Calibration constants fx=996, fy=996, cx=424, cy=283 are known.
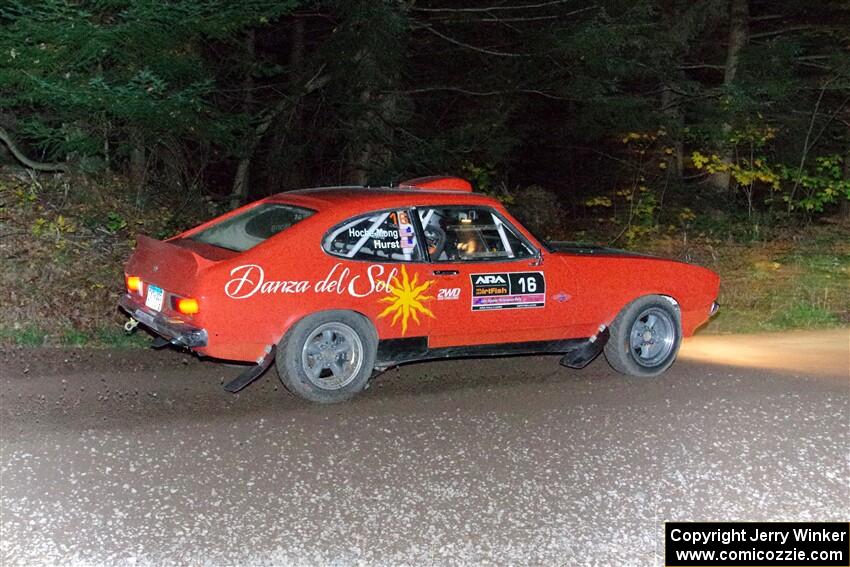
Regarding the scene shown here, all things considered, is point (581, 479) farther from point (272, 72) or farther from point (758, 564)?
point (272, 72)

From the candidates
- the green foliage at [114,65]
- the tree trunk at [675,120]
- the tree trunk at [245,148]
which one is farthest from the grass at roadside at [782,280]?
the tree trunk at [245,148]

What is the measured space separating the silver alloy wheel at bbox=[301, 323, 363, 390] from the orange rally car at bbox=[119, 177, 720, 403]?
0.01 metres

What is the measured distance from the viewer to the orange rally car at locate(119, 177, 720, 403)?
700 cm

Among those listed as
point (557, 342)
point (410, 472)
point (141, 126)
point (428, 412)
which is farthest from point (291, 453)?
point (141, 126)

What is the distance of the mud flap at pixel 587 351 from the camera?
8.31 m

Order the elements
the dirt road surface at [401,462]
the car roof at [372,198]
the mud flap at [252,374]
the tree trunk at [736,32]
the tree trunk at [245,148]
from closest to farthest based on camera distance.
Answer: the dirt road surface at [401,462]
the mud flap at [252,374]
the car roof at [372,198]
the tree trunk at [245,148]
the tree trunk at [736,32]

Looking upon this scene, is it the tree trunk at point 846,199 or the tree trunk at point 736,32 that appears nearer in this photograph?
the tree trunk at point 736,32

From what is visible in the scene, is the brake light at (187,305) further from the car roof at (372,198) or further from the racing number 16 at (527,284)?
the racing number 16 at (527,284)

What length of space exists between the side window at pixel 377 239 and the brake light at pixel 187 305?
1041mm

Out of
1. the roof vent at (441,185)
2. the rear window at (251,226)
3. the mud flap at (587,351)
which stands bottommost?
the mud flap at (587,351)

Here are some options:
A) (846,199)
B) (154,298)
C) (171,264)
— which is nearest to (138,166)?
(154,298)

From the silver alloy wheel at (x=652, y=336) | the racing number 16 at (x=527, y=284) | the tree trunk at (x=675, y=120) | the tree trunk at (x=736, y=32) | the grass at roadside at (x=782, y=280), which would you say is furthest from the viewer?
the tree trunk at (x=736, y=32)

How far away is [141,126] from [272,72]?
3.26 meters

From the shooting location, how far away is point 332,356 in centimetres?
732
